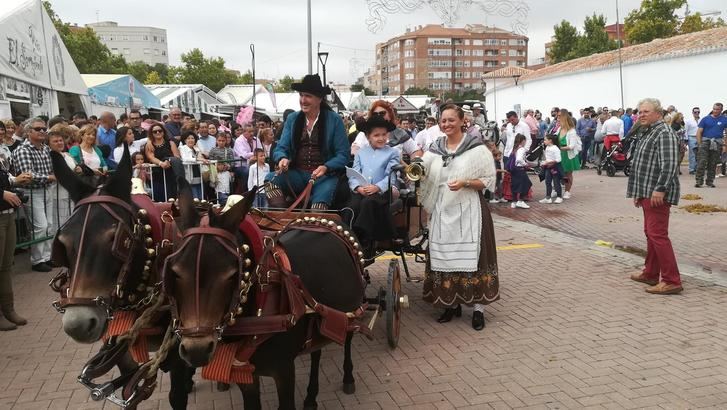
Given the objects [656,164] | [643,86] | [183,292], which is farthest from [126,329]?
[643,86]

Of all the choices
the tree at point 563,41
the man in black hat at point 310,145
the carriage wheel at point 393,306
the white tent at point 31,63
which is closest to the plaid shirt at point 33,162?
the white tent at point 31,63

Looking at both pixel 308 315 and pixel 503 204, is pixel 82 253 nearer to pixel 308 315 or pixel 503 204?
pixel 308 315

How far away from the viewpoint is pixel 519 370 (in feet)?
15.2

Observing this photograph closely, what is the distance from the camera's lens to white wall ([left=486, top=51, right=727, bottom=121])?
74.8 ft

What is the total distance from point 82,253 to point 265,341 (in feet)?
3.30

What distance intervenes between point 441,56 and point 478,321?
225 ft

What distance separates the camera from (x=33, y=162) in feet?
24.2

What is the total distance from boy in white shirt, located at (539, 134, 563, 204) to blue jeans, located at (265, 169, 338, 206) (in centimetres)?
932

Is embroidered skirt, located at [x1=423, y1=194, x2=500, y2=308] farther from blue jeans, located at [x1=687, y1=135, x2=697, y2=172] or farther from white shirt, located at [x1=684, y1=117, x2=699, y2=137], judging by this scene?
white shirt, located at [x1=684, y1=117, x2=699, y2=137]

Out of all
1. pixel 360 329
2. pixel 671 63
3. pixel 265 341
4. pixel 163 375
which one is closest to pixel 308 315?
pixel 265 341

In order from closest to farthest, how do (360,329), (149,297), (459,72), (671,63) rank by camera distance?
(149,297) → (360,329) → (671,63) → (459,72)

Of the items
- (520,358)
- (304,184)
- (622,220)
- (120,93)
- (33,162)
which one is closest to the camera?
(520,358)

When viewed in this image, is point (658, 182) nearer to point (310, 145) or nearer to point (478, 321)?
point (478, 321)

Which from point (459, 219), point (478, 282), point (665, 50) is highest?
point (665, 50)
